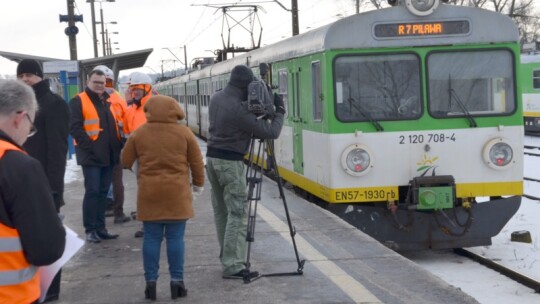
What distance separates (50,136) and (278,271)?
220 cm

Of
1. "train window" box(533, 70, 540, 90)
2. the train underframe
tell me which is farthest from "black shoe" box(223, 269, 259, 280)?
"train window" box(533, 70, 540, 90)

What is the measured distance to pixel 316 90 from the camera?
34.0ft

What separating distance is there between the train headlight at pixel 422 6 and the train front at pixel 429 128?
12cm

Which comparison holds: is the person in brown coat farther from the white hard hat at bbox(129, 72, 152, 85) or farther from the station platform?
the white hard hat at bbox(129, 72, 152, 85)

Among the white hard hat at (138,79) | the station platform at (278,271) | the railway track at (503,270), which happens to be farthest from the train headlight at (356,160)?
the white hard hat at (138,79)

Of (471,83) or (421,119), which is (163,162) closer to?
(421,119)

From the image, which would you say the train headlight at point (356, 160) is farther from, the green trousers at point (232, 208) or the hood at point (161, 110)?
the hood at point (161, 110)

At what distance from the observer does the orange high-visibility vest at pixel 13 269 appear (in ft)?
10.4

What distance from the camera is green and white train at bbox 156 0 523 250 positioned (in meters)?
9.73

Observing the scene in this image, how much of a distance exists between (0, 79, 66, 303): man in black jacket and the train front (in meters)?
6.64

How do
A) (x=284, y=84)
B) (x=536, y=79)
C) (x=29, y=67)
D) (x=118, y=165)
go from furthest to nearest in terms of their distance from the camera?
1. (x=536, y=79)
2. (x=284, y=84)
3. (x=118, y=165)
4. (x=29, y=67)

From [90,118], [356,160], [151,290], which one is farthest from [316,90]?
[151,290]

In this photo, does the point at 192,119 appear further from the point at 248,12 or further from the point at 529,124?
the point at 529,124

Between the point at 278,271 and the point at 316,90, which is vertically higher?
the point at 316,90
